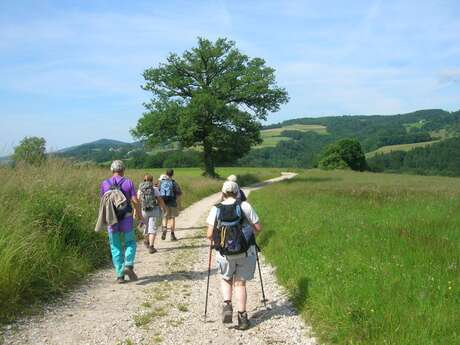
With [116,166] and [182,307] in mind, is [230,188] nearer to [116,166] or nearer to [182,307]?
[182,307]

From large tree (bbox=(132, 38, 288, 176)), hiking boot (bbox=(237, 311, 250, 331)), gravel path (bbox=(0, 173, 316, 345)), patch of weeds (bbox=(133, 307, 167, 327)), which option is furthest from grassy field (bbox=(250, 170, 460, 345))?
large tree (bbox=(132, 38, 288, 176))

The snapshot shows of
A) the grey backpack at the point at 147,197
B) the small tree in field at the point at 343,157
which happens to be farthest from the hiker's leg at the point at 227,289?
the small tree in field at the point at 343,157

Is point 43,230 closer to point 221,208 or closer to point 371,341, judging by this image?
point 221,208

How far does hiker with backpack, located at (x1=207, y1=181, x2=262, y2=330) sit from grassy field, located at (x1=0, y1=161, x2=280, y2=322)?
113 inches

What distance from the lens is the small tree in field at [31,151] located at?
12397 mm

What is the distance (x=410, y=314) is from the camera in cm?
504

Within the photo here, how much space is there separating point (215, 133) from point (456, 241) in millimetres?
30081

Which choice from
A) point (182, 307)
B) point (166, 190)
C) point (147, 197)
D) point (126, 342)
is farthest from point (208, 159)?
point (126, 342)

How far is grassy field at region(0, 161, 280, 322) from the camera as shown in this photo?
6.34 m

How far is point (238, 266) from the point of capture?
6180 millimetres

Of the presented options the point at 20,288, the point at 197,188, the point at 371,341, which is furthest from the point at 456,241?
the point at 197,188

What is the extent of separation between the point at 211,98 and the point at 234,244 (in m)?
31.4

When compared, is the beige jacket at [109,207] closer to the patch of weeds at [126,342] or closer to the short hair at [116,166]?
the short hair at [116,166]

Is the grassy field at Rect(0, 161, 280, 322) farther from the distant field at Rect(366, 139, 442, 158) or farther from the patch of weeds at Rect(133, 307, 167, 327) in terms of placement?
the distant field at Rect(366, 139, 442, 158)
